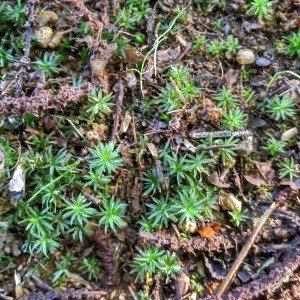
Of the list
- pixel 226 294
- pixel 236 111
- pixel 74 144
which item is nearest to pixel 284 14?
pixel 236 111

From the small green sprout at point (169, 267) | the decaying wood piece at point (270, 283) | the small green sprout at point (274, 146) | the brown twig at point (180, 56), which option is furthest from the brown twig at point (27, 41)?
the decaying wood piece at point (270, 283)

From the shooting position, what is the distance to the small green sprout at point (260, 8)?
10.7 ft

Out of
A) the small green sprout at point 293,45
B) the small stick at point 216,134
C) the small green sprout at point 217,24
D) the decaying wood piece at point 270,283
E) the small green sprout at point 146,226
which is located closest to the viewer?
the decaying wood piece at point 270,283

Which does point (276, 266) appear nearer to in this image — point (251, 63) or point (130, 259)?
point (130, 259)

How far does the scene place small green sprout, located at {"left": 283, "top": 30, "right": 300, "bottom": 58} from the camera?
10.5 feet

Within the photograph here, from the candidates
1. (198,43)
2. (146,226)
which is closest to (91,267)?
(146,226)

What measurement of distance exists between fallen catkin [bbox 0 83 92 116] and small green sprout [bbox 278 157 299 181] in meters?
1.43

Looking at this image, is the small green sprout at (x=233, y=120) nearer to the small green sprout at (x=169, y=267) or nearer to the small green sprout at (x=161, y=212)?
the small green sprout at (x=161, y=212)

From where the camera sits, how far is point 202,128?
10.0 feet

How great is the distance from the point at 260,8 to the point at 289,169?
1231 mm

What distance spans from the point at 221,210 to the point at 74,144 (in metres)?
1.11

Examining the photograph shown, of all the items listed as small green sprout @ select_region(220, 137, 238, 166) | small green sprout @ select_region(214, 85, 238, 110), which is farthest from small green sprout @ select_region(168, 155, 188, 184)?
small green sprout @ select_region(214, 85, 238, 110)

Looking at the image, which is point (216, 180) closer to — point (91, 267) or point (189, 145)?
point (189, 145)

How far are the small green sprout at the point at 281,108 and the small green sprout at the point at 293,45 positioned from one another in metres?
0.37
